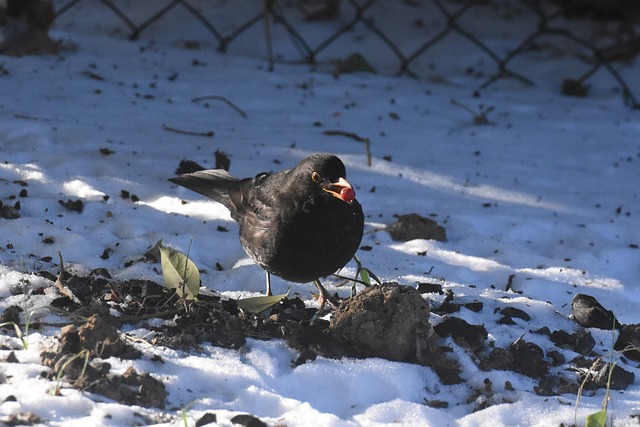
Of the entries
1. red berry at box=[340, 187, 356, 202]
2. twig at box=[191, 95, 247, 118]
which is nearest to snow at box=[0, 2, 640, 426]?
twig at box=[191, 95, 247, 118]

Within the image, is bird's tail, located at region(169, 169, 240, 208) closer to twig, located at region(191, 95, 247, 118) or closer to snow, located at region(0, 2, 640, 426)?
snow, located at region(0, 2, 640, 426)

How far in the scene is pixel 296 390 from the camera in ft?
8.89

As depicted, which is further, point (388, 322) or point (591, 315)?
point (591, 315)

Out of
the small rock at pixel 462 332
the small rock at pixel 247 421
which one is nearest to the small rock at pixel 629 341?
the small rock at pixel 462 332

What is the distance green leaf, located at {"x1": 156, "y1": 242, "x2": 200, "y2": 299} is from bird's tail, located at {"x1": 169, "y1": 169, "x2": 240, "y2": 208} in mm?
595

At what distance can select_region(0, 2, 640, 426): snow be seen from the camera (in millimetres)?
2674

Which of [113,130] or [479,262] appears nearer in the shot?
[479,262]

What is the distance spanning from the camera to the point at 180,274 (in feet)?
10.4

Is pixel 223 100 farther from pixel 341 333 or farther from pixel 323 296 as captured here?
pixel 341 333

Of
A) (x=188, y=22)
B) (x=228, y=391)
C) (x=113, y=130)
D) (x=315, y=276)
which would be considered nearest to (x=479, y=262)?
(x=315, y=276)

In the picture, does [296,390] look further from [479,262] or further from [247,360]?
[479,262]

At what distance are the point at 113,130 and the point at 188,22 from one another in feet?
A: 7.61

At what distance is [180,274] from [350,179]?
67.5 inches

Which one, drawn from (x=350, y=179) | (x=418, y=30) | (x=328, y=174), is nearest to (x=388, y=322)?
(x=328, y=174)
